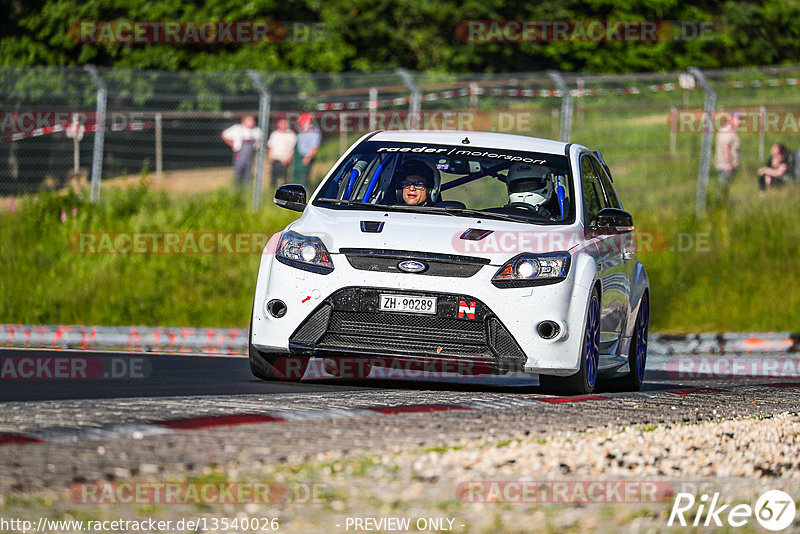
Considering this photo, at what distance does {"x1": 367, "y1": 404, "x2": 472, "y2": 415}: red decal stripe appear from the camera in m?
6.89

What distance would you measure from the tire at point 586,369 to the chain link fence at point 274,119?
1148cm

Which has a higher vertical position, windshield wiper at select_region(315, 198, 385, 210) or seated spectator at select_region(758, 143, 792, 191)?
seated spectator at select_region(758, 143, 792, 191)

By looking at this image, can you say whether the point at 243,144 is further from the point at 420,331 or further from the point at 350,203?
the point at 420,331

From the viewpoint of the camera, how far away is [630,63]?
4125cm

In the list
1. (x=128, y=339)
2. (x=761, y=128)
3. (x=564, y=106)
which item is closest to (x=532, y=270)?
(x=128, y=339)

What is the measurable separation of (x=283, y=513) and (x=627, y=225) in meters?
5.35

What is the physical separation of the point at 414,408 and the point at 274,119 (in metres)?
16.2

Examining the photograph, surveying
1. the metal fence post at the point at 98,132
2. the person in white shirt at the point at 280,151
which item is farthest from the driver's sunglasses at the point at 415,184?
the person in white shirt at the point at 280,151

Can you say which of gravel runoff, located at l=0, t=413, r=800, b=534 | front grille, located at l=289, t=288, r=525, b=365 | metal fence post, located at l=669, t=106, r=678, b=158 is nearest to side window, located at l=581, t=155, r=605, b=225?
front grille, located at l=289, t=288, r=525, b=365

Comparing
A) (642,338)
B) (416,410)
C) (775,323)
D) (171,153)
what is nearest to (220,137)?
(171,153)

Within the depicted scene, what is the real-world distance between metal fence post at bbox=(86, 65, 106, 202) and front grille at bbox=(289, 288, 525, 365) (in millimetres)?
12478

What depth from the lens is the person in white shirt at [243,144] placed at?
22078 millimetres

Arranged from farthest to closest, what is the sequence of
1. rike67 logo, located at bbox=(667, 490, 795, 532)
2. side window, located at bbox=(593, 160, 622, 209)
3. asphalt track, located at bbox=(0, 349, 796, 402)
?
side window, located at bbox=(593, 160, 622, 209) → asphalt track, located at bbox=(0, 349, 796, 402) → rike67 logo, located at bbox=(667, 490, 795, 532)

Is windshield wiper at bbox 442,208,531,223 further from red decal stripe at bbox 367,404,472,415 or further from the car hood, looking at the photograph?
red decal stripe at bbox 367,404,472,415
